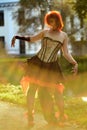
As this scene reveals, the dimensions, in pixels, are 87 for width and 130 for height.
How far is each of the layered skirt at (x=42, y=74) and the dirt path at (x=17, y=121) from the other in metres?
0.64

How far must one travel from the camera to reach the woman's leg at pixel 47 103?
7.59 m

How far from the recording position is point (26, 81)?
7543mm

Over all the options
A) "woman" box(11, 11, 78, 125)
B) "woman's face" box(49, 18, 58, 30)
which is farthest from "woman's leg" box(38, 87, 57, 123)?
"woman's face" box(49, 18, 58, 30)

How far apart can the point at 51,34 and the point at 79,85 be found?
9102 mm

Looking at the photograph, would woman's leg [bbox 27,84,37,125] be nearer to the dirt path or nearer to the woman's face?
the dirt path

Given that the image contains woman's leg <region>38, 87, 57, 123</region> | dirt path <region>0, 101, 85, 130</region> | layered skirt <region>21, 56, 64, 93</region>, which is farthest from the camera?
dirt path <region>0, 101, 85, 130</region>

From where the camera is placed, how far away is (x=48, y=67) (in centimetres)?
743

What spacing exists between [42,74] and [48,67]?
19cm

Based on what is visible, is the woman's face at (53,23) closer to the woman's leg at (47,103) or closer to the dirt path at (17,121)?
the woman's leg at (47,103)

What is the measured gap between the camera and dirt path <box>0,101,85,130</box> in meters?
7.74

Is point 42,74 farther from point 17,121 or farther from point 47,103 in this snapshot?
point 17,121

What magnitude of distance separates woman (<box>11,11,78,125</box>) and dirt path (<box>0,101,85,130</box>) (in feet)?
0.61

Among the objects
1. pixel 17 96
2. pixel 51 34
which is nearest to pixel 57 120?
pixel 51 34

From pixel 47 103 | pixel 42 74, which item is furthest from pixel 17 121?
pixel 42 74
